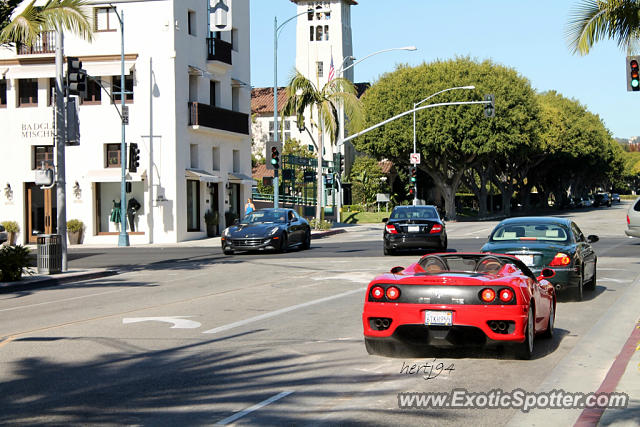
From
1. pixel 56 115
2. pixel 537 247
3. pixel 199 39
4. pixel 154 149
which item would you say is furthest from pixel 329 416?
pixel 199 39

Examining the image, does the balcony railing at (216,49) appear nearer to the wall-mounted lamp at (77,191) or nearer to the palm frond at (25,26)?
the wall-mounted lamp at (77,191)

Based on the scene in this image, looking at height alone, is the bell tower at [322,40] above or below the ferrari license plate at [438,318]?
above

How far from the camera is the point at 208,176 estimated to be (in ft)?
138

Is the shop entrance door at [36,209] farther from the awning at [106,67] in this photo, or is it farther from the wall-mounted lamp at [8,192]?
the awning at [106,67]

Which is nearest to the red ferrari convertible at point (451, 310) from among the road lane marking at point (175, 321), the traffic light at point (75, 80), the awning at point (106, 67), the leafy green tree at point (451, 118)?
the road lane marking at point (175, 321)

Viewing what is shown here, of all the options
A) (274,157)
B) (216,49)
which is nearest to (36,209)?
(216,49)

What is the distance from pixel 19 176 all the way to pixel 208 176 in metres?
9.76

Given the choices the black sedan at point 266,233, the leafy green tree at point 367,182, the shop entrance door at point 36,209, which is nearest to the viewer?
the black sedan at point 266,233

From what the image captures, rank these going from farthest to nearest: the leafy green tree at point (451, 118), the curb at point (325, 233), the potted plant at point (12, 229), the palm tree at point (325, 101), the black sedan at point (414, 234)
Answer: the leafy green tree at point (451, 118) < the palm tree at point (325, 101) < the potted plant at point (12, 229) < the curb at point (325, 233) < the black sedan at point (414, 234)

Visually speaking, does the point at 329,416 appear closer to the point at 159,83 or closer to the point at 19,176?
the point at 159,83

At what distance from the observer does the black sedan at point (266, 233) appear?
28.1 m

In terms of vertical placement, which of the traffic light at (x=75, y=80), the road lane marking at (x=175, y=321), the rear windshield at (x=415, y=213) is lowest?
the road lane marking at (x=175, y=321)

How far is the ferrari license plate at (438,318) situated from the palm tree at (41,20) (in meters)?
15.0

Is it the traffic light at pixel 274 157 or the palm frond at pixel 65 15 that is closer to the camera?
the palm frond at pixel 65 15
